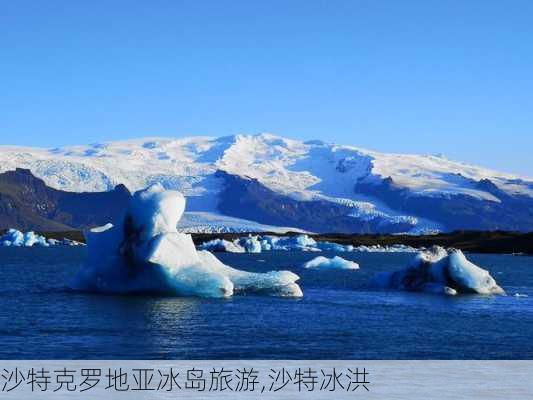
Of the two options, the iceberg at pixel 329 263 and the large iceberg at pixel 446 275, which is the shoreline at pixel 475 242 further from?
the large iceberg at pixel 446 275

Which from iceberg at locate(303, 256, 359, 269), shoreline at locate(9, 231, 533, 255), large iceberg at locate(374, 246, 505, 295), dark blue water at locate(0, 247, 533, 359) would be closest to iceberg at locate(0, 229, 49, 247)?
shoreline at locate(9, 231, 533, 255)

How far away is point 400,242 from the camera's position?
610ft

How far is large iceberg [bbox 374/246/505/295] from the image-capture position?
47.4 metres

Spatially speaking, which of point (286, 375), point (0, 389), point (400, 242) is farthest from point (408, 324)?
point (400, 242)

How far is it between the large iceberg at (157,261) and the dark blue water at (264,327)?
83 cm

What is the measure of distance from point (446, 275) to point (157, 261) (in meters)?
16.7

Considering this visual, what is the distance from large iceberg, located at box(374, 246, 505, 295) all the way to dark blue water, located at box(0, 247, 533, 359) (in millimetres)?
A: 1734

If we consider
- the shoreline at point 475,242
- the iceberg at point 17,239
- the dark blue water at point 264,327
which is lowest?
the dark blue water at point 264,327

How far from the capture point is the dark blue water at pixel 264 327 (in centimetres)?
2612

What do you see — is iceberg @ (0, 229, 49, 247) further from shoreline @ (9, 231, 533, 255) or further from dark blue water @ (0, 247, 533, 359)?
dark blue water @ (0, 247, 533, 359)

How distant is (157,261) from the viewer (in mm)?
38656

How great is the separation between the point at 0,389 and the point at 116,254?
24304mm

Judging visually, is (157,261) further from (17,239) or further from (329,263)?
(17,239)

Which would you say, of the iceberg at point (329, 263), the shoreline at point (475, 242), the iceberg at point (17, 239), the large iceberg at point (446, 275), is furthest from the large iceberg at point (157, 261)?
the iceberg at point (17, 239)
